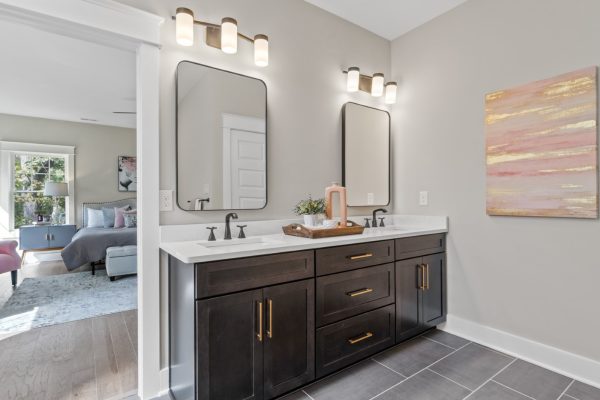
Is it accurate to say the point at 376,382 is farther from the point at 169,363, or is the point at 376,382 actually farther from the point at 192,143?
the point at 192,143

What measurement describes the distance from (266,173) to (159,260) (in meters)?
0.90

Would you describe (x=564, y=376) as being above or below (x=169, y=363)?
below

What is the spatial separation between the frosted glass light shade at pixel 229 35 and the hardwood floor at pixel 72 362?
7.09ft

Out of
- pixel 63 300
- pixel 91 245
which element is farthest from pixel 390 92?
pixel 91 245

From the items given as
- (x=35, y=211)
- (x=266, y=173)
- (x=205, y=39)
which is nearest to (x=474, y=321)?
(x=266, y=173)

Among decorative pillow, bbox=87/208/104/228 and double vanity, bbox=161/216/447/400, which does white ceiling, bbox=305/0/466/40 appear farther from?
decorative pillow, bbox=87/208/104/228

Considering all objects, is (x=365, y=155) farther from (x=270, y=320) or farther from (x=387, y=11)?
(x=270, y=320)

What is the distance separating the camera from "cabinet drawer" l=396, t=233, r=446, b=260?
2.26 m

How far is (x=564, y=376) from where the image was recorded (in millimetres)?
1923

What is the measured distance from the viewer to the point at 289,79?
236 centimetres

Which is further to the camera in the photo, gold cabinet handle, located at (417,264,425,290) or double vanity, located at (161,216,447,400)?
gold cabinet handle, located at (417,264,425,290)

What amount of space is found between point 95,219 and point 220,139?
495 centimetres

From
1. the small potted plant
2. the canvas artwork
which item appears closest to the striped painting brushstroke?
the small potted plant

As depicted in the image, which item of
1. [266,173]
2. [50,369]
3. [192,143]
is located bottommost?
[50,369]
